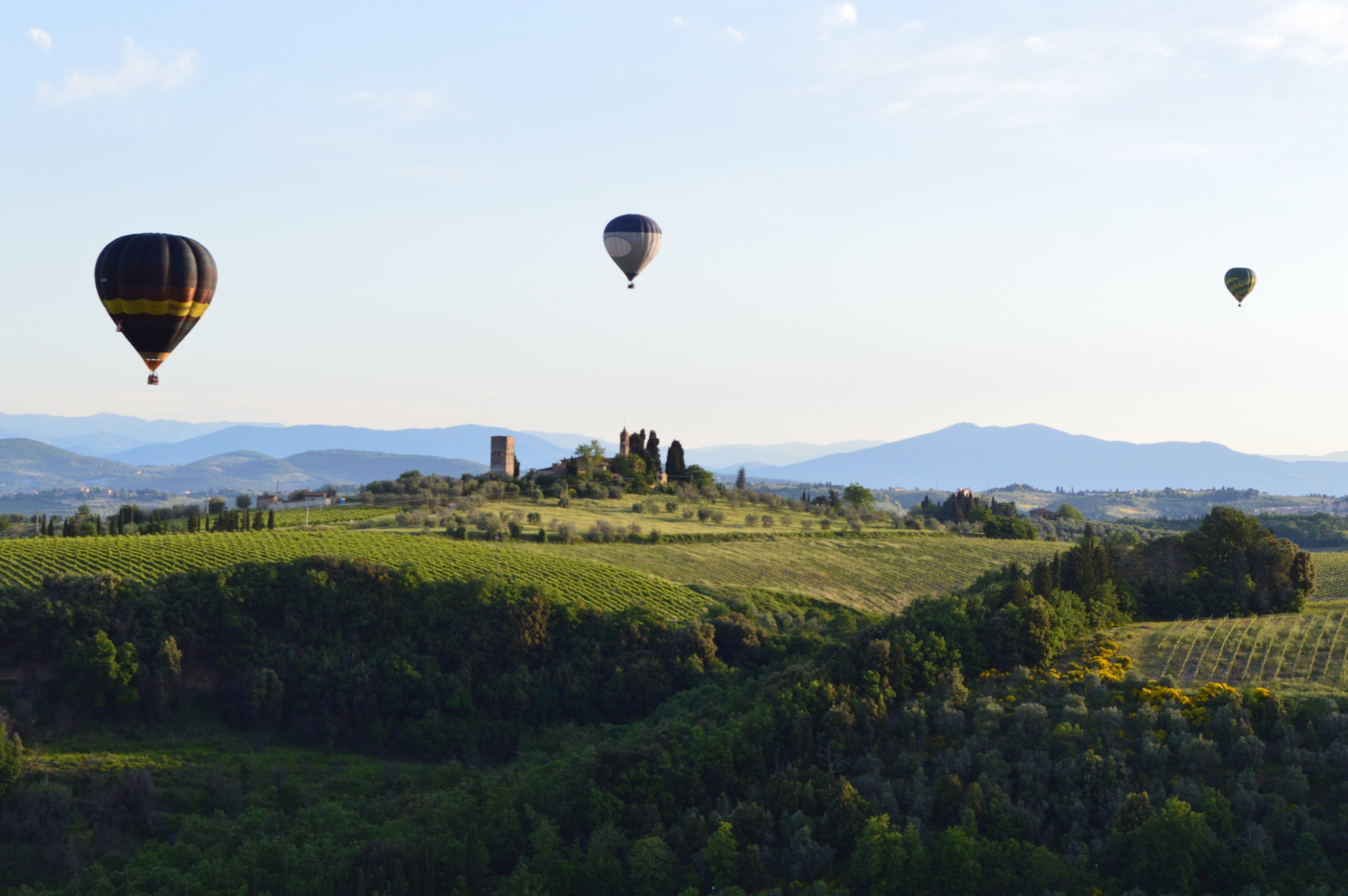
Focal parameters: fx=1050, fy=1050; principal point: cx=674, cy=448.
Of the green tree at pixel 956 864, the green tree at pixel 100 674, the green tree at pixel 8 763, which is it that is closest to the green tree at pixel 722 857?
the green tree at pixel 956 864

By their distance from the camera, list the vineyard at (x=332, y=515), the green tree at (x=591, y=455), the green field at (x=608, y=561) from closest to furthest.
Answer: the green field at (x=608, y=561) → the vineyard at (x=332, y=515) → the green tree at (x=591, y=455)

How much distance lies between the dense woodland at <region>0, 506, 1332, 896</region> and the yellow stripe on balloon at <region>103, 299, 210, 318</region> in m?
18.5

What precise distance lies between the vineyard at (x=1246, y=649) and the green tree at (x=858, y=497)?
83.7 m

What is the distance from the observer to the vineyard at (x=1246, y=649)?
4359cm

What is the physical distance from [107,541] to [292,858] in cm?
4111

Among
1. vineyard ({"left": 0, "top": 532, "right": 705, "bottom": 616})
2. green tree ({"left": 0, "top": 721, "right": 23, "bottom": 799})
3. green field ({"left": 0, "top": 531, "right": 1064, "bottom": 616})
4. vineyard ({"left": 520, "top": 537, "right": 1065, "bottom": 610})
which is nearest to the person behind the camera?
green tree ({"left": 0, "top": 721, "right": 23, "bottom": 799})

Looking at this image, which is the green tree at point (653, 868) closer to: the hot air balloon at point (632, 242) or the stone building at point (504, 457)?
the hot air balloon at point (632, 242)

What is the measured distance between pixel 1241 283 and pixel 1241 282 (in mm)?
41

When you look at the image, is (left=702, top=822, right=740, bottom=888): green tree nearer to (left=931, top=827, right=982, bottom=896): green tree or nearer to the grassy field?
(left=931, top=827, right=982, bottom=896): green tree

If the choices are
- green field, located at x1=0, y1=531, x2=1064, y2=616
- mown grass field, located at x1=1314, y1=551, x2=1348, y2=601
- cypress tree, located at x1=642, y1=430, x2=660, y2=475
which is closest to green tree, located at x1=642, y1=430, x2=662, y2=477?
cypress tree, located at x1=642, y1=430, x2=660, y2=475

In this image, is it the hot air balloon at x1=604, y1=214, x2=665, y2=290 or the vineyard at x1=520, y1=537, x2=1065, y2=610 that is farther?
the vineyard at x1=520, y1=537, x2=1065, y2=610

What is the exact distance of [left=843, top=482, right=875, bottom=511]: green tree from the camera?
140 metres

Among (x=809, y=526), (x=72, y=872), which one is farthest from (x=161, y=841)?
(x=809, y=526)

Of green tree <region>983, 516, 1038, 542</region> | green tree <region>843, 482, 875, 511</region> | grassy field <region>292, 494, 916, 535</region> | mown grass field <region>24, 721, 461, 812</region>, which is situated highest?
green tree <region>843, 482, 875, 511</region>
